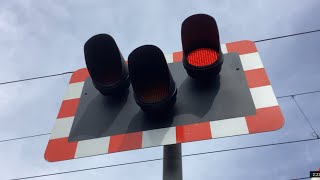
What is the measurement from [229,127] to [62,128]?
1.14 metres

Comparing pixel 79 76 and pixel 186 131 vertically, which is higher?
pixel 186 131

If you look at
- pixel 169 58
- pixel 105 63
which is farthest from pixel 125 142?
pixel 169 58

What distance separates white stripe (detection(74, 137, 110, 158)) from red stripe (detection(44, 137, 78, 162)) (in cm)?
4

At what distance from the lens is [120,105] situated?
229 centimetres

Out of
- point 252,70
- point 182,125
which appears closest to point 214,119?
point 182,125

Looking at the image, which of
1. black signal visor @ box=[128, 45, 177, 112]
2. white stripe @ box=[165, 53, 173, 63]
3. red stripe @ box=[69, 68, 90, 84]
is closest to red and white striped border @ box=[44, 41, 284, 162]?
black signal visor @ box=[128, 45, 177, 112]

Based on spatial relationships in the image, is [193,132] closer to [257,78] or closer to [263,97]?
[263,97]

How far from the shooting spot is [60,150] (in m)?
2.12

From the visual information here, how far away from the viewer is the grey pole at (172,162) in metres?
1.88

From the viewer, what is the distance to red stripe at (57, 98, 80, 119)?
2416mm

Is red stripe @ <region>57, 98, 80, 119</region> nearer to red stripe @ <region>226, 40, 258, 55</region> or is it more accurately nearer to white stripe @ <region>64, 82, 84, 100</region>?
white stripe @ <region>64, 82, 84, 100</region>

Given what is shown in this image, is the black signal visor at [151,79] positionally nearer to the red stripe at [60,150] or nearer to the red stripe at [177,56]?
the red stripe at [60,150]

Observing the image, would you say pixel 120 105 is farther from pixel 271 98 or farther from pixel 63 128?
pixel 271 98

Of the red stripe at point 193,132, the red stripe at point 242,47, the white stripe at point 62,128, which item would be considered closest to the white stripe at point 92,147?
the white stripe at point 62,128
